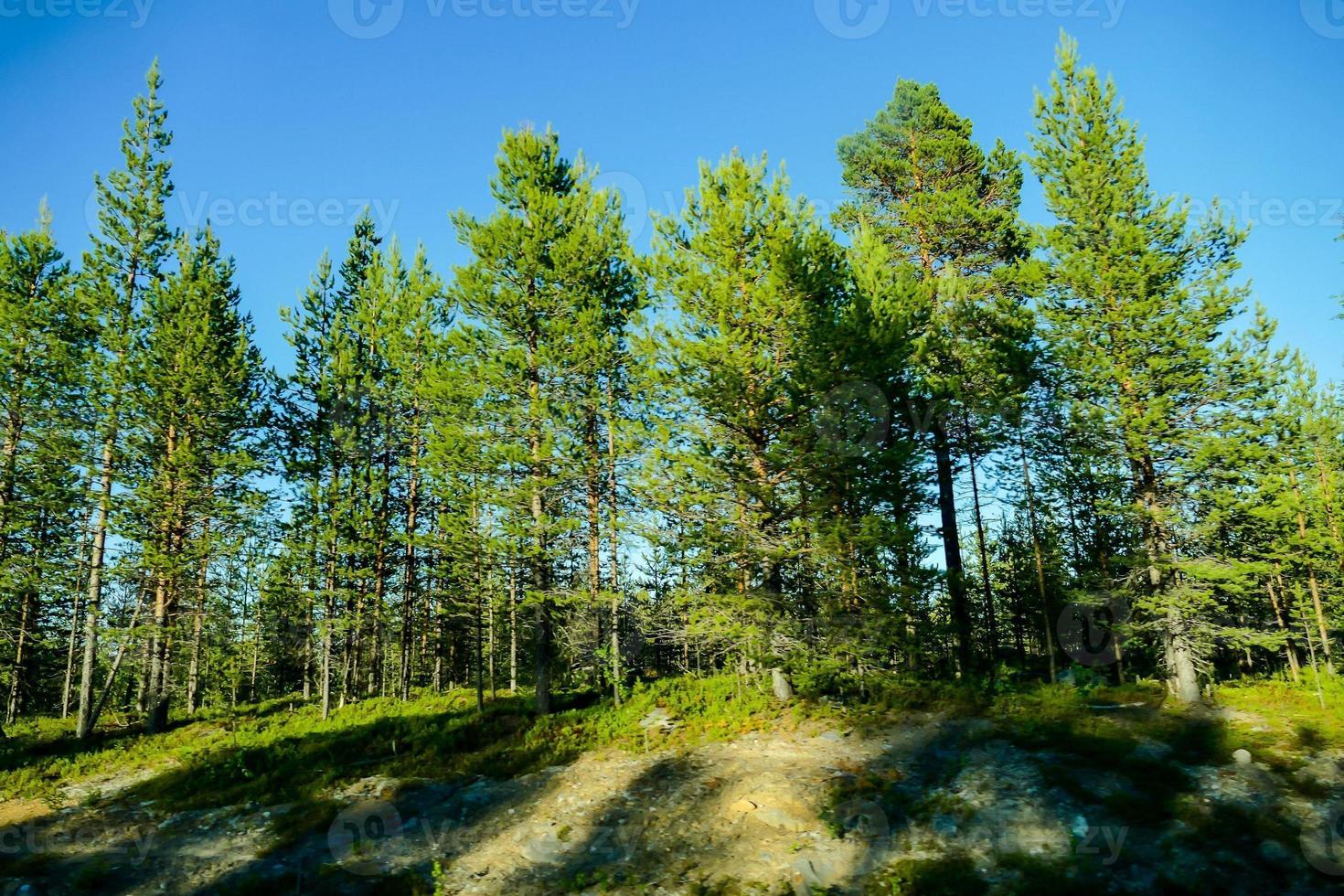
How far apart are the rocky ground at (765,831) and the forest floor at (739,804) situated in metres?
0.04

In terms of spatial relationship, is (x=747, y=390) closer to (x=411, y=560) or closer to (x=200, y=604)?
(x=411, y=560)

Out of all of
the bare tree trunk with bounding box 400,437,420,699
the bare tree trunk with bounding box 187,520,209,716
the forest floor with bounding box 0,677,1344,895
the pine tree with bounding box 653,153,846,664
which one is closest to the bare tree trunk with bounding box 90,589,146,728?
the bare tree trunk with bounding box 187,520,209,716

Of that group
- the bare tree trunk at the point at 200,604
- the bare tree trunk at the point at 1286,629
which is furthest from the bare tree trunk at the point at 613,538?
the bare tree trunk at the point at 1286,629

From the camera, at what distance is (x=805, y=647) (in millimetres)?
15281

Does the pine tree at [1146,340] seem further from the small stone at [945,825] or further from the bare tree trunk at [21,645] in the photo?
the bare tree trunk at [21,645]

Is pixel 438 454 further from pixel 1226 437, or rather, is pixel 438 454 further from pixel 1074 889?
pixel 1226 437

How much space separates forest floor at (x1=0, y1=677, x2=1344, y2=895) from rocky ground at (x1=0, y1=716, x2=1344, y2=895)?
0.04 m

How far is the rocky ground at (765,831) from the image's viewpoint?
356 inches

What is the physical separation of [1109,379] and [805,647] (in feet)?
32.4

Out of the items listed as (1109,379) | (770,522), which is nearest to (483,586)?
(770,522)

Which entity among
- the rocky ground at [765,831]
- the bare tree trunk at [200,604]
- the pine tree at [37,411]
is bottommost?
the rocky ground at [765,831]

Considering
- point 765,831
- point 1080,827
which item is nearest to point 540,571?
point 765,831

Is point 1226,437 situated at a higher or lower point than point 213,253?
lower

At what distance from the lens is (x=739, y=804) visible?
1145 centimetres
